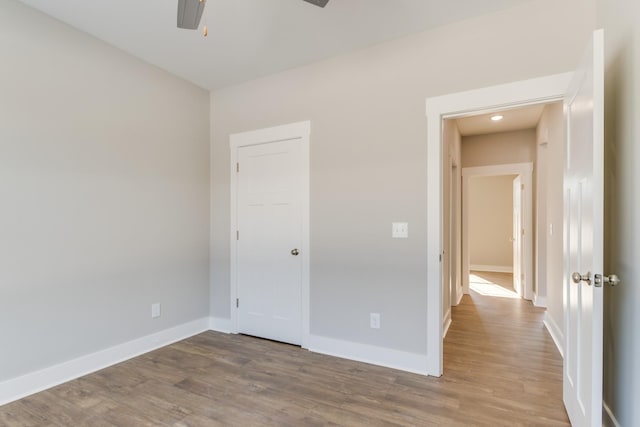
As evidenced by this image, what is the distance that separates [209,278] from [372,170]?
2.25m

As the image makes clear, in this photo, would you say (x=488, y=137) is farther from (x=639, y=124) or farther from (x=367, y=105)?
(x=639, y=124)

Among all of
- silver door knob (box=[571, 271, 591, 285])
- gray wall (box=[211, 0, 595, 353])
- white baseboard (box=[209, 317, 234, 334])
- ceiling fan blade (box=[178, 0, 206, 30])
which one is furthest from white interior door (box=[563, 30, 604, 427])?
white baseboard (box=[209, 317, 234, 334])

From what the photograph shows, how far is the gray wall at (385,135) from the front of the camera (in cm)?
226

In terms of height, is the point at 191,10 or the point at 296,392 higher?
the point at 191,10

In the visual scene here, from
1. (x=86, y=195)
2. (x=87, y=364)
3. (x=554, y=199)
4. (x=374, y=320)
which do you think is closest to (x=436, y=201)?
(x=374, y=320)

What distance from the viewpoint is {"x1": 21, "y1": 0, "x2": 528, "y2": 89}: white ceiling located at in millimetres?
2275

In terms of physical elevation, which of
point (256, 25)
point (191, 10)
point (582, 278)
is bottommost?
point (582, 278)

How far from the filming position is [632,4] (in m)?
1.58

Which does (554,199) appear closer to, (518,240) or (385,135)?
(518,240)

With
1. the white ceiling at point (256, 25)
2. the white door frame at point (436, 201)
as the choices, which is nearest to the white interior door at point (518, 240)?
the white door frame at point (436, 201)

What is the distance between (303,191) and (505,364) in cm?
230

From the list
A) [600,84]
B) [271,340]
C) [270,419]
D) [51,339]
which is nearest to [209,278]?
[271,340]

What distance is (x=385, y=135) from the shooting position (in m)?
2.75

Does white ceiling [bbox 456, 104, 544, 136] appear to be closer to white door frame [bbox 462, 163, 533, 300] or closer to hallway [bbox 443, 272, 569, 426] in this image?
white door frame [bbox 462, 163, 533, 300]
